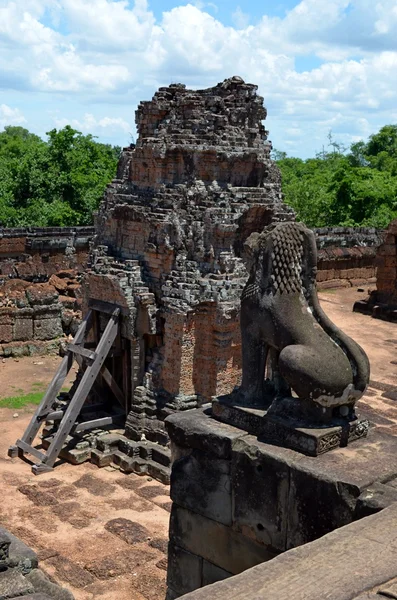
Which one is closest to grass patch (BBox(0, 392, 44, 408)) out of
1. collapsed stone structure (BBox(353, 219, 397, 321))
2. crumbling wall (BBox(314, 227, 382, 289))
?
collapsed stone structure (BBox(353, 219, 397, 321))

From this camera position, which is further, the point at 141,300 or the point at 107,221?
the point at 107,221

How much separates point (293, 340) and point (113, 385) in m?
6.60

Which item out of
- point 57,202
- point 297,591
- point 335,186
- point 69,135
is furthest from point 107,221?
point 335,186

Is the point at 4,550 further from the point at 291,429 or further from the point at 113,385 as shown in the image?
the point at 113,385

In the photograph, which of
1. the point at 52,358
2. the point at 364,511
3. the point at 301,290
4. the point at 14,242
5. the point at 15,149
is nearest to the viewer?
the point at 364,511

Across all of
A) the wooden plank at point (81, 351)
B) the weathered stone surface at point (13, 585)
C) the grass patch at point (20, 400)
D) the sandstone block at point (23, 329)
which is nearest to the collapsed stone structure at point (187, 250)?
the wooden plank at point (81, 351)

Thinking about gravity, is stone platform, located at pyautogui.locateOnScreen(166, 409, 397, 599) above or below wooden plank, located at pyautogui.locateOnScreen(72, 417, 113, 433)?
above

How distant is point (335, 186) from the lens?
34.5 metres

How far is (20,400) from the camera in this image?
13.4 metres

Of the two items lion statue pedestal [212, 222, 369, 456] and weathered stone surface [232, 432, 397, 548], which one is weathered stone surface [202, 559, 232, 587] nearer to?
weathered stone surface [232, 432, 397, 548]

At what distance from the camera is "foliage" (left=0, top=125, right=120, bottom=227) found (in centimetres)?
2902

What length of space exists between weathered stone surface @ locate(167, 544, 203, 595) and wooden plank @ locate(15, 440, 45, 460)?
541cm

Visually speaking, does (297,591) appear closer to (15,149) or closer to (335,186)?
(335,186)

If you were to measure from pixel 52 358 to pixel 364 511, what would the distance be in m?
12.7
